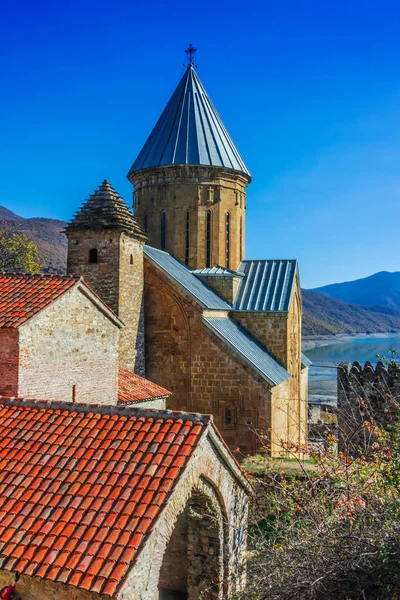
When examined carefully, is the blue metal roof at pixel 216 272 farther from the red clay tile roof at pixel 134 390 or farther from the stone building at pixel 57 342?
the stone building at pixel 57 342

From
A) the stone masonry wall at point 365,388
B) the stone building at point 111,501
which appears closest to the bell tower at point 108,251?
the stone masonry wall at point 365,388

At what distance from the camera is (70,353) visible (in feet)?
31.8

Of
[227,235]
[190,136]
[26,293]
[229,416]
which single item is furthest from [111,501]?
[190,136]

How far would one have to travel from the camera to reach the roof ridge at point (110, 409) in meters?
6.70

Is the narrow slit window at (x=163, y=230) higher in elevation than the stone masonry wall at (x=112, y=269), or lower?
higher

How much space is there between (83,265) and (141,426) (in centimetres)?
754

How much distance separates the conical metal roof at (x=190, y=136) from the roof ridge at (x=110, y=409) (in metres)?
11.6

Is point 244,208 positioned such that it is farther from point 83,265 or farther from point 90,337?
point 90,337

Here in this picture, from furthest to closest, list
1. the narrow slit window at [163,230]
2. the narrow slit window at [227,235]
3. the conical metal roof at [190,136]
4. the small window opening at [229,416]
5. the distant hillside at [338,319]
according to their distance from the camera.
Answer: the distant hillside at [338,319]
the narrow slit window at [227,235]
the narrow slit window at [163,230]
the conical metal roof at [190,136]
the small window opening at [229,416]

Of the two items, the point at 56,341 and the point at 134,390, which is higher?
the point at 56,341

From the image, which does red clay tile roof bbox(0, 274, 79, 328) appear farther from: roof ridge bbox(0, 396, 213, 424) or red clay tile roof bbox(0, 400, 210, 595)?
red clay tile roof bbox(0, 400, 210, 595)

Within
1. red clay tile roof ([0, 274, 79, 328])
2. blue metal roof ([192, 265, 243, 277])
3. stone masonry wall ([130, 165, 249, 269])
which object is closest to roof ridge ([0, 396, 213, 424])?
red clay tile roof ([0, 274, 79, 328])

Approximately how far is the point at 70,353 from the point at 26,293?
132 cm

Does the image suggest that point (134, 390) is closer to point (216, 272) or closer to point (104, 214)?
point (104, 214)
